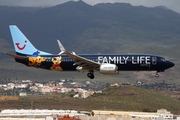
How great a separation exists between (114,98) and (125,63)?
241 ft

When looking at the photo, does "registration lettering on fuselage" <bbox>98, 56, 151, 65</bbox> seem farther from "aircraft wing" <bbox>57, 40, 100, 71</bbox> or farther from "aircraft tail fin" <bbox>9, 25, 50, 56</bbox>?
"aircraft tail fin" <bbox>9, 25, 50, 56</bbox>

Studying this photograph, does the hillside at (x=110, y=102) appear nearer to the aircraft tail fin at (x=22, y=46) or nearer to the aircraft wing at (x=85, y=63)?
the aircraft tail fin at (x=22, y=46)

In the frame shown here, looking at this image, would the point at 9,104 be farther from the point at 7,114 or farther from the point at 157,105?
the point at 157,105

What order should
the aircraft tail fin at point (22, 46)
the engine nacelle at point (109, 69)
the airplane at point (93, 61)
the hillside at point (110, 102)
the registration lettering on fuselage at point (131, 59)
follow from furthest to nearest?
the hillside at point (110, 102) → the aircraft tail fin at point (22, 46) → the airplane at point (93, 61) → the registration lettering on fuselage at point (131, 59) → the engine nacelle at point (109, 69)

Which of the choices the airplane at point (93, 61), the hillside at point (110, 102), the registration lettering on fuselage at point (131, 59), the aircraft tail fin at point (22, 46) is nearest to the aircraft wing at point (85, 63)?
the airplane at point (93, 61)

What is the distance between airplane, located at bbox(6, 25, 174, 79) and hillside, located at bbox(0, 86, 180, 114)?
5181 centimetres

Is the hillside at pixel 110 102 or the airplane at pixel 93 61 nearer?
the airplane at pixel 93 61

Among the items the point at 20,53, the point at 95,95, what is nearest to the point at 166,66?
the point at 20,53

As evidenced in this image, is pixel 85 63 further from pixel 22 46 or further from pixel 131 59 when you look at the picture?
pixel 22 46

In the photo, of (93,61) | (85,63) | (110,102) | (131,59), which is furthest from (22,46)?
(110,102)

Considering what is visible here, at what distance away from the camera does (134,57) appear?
85.7m

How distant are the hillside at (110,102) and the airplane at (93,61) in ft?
170

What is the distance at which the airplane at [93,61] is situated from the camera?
85.4m

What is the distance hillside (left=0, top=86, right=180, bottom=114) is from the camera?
5719 inches
